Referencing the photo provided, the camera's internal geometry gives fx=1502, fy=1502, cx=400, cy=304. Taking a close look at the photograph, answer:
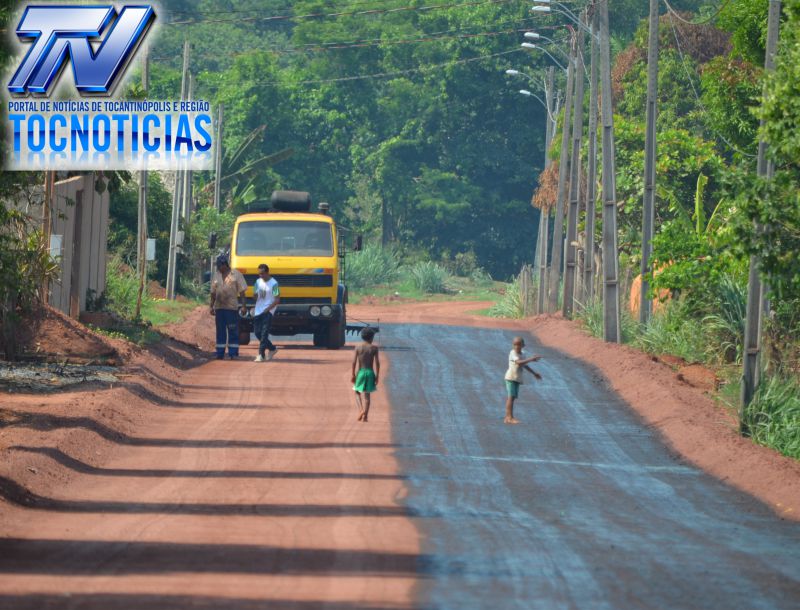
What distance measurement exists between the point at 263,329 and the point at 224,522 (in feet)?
50.8

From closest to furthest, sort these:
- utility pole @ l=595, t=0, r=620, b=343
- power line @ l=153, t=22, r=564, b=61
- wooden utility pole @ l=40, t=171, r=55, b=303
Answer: wooden utility pole @ l=40, t=171, r=55, b=303
utility pole @ l=595, t=0, r=620, b=343
power line @ l=153, t=22, r=564, b=61

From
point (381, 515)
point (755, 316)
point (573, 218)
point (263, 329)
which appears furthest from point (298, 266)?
point (381, 515)

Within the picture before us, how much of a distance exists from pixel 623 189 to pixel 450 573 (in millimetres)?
36345

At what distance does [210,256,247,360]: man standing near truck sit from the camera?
28078 millimetres

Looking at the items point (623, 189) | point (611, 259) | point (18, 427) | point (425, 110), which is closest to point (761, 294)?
point (18, 427)

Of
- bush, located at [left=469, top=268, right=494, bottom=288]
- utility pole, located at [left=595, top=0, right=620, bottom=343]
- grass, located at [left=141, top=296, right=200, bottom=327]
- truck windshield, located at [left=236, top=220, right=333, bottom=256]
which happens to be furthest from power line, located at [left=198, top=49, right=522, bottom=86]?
truck windshield, located at [left=236, top=220, right=333, bottom=256]

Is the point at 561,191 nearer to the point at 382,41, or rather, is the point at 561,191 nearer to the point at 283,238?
the point at 283,238

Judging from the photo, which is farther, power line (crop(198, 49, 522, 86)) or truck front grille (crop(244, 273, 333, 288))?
power line (crop(198, 49, 522, 86))

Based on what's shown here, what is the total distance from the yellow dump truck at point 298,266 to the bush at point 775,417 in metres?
12.5

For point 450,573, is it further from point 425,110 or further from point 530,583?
point 425,110

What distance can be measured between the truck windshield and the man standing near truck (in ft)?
10.2

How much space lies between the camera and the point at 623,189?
4641 cm

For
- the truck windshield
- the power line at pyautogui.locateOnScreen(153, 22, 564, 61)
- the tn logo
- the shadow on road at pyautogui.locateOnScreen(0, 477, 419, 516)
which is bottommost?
the shadow on road at pyautogui.locateOnScreen(0, 477, 419, 516)

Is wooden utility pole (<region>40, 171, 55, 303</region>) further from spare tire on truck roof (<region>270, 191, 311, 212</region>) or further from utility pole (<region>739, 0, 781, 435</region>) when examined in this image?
utility pole (<region>739, 0, 781, 435</region>)
